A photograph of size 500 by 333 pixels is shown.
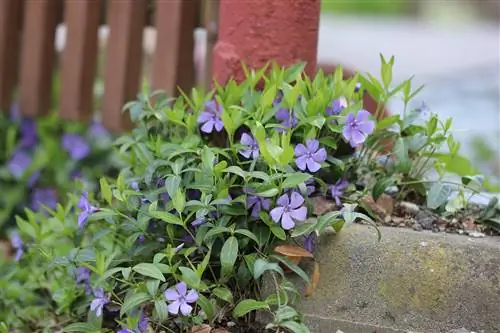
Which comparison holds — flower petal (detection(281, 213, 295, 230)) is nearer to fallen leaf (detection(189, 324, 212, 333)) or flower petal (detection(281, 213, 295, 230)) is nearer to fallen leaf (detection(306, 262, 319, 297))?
fallen leaf (detection(306, 262, 319, 297))

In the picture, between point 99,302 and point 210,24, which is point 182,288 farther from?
point 210,24

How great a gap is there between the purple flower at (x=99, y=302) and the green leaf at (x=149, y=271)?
6.0 inches

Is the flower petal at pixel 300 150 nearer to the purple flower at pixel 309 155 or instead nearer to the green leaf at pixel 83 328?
the purple flower at pixel 309 155

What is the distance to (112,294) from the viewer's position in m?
2.05

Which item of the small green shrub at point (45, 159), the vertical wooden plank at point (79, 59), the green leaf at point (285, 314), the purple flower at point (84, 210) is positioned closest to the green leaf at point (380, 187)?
the green leaf at point (285, 314)

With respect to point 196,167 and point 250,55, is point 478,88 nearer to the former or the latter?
point 250,55

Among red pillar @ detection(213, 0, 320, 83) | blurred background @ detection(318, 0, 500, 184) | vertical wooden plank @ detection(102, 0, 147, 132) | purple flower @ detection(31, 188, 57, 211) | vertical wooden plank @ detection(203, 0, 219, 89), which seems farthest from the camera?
blurred background @ detection(318, 0, 500, 184)

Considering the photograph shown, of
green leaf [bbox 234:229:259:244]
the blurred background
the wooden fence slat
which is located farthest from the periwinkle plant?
the blurred background

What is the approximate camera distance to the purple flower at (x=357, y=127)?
2049mm

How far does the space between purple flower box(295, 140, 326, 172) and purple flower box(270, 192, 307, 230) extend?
99mm

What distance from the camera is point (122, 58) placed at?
3.35m

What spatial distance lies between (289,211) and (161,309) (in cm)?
34

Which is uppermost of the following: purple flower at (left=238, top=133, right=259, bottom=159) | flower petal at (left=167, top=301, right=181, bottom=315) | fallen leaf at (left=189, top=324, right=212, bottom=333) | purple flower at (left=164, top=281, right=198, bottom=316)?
purple flower at (left=238, top=133, right=259, bottom=159)

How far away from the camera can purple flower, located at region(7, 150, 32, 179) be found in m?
3.65
